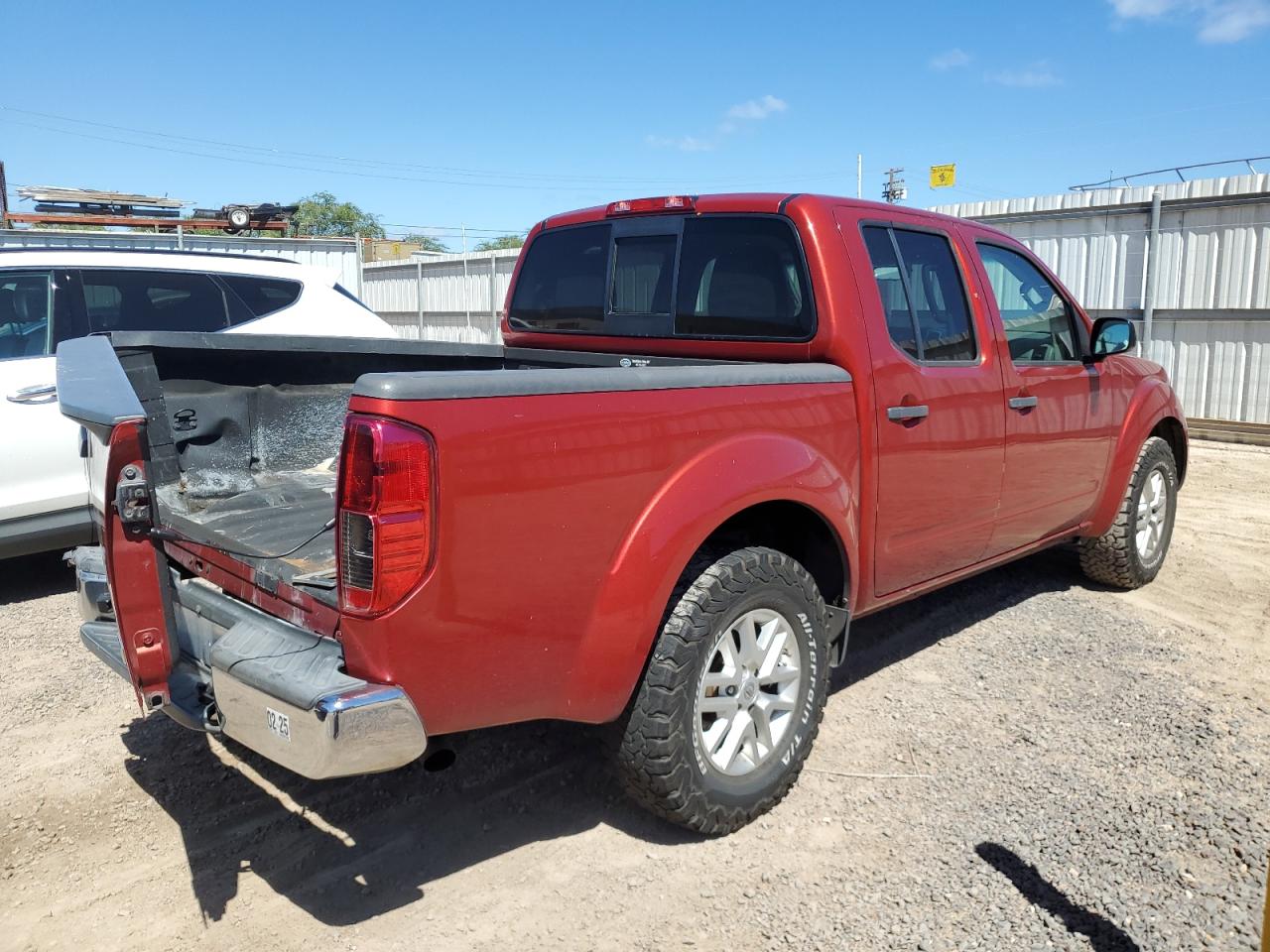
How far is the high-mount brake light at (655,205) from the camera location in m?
3.99

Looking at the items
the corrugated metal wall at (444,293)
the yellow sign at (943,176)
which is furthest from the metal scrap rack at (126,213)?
the yellow sign at (943,176)

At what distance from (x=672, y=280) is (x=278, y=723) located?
2369 mm

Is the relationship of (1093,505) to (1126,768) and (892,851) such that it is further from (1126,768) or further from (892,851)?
(892,851)

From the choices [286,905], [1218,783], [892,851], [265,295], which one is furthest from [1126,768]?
[265,295]

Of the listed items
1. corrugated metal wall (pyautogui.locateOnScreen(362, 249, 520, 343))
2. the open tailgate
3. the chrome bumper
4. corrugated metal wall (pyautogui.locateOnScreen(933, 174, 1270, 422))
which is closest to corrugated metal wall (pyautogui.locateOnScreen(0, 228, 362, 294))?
corrugated metal wall (pyautogui.locateOnScreen(362, 249, 520, 343))

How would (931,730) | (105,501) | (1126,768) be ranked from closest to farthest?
(105,501), (1126,768), (931,730)

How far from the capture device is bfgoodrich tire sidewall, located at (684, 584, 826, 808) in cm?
292

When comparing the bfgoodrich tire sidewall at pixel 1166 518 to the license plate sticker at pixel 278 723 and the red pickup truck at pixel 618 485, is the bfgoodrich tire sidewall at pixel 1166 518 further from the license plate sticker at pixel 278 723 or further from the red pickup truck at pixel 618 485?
the license plate sticker at pixel 278 723

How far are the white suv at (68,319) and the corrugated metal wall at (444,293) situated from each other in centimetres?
1271

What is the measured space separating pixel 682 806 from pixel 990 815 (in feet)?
3.51

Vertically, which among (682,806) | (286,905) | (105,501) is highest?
(105,501)

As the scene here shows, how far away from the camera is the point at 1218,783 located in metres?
3.42

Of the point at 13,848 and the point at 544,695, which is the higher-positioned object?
the point at 544,695

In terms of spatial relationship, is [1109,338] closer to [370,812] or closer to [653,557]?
[653,557]
